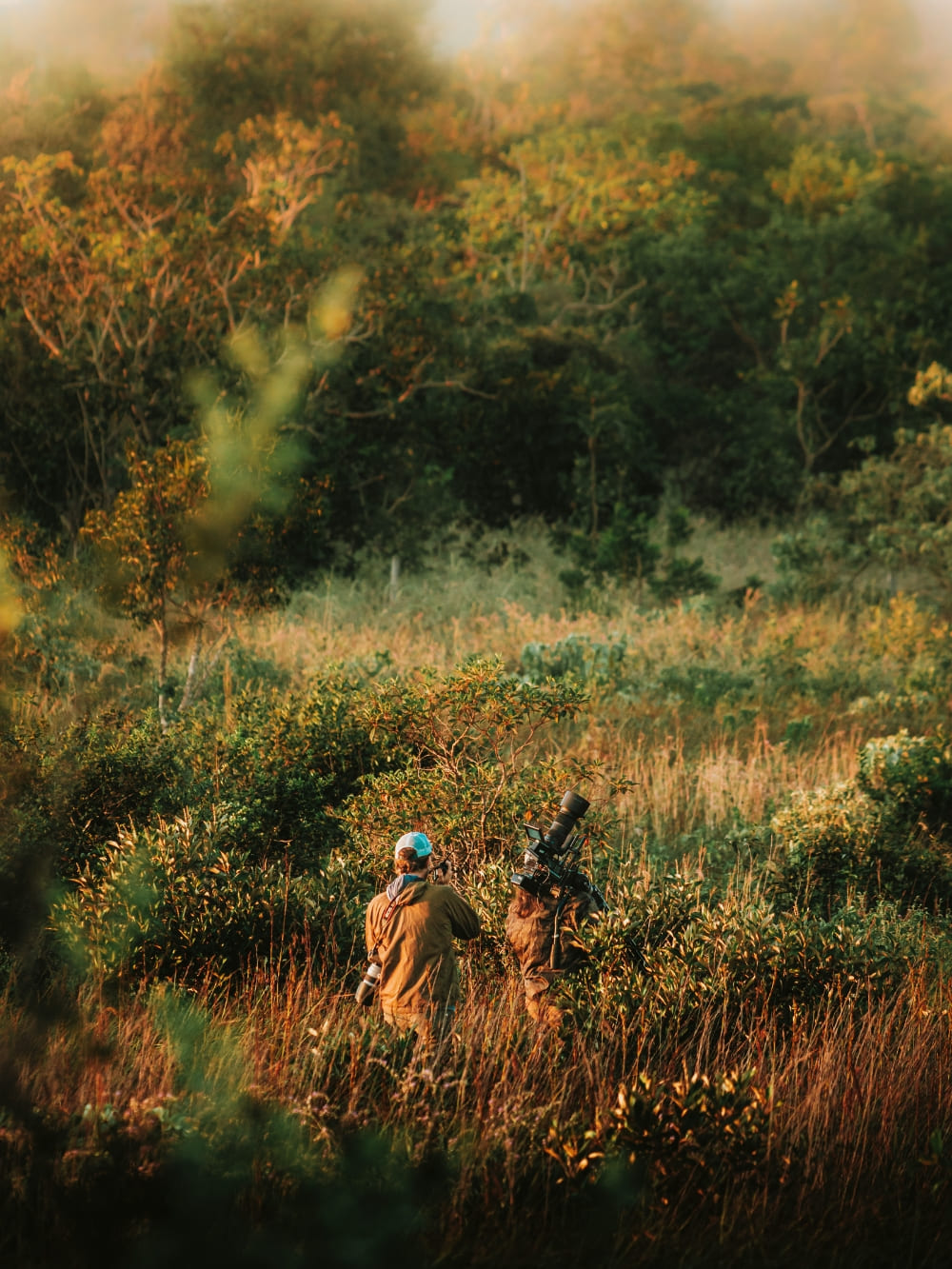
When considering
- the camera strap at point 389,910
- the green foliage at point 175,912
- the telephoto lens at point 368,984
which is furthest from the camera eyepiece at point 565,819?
the green foliage at point 175,912

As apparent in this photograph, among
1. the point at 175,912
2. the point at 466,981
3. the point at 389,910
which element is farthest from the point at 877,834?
the point at 175,912

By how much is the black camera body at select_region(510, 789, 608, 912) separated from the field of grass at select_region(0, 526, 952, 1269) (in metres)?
0.34

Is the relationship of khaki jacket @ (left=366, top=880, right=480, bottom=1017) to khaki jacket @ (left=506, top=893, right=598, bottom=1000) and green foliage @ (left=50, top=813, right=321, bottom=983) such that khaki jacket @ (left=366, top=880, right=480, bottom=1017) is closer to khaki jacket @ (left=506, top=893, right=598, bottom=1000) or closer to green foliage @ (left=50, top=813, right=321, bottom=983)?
khaki jacket @ (left=506, top=893, right=598, bottom=1000)

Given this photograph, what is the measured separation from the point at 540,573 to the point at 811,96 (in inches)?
1815

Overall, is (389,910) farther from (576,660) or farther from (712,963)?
(576,660)

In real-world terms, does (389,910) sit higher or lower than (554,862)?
lower

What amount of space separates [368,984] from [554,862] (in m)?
1.12

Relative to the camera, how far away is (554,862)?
6.29 meters

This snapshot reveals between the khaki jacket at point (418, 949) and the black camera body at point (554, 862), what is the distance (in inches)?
18.3

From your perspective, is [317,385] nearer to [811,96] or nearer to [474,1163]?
[474,1163]

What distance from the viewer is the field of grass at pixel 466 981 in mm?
4449

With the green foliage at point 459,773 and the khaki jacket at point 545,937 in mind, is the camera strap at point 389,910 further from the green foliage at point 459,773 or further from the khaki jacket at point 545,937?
the green foliage at point 459,773

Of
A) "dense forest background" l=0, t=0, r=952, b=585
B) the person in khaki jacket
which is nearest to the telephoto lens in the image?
the person in khaki jacket

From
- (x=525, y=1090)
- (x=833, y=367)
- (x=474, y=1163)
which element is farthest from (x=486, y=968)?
(x=833, y=367)
